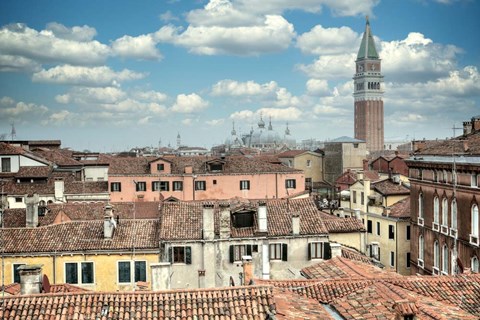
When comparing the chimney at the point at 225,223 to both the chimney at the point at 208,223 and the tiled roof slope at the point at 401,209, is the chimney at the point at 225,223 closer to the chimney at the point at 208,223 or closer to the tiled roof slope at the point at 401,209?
the chimney at the point at 208,223

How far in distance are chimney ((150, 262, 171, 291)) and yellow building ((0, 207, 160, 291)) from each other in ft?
24.0

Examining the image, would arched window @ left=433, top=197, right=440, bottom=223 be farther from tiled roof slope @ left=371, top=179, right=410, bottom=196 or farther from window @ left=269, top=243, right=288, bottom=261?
window @ left=269, top=243, right=288, bottom=261

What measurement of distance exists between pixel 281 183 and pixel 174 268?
102 feet

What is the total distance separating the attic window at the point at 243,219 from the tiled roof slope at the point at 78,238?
11.0 ft

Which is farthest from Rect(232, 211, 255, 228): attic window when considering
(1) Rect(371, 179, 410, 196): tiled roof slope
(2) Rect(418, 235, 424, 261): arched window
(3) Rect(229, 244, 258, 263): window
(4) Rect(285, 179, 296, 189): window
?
(4) Rect(285, 179, 296, 189): window

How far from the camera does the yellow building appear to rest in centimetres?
2372

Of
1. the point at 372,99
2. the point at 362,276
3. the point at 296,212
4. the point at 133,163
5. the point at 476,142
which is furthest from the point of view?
the point at 372,99

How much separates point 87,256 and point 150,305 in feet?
41.4

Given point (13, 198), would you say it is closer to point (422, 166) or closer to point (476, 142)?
point (422, 166)

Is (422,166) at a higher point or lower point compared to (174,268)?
higher

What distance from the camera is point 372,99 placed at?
527 feet

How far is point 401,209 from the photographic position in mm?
38312

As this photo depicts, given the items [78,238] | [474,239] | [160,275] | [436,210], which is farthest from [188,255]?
[436,210]

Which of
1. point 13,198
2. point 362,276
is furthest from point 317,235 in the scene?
point 13,198
